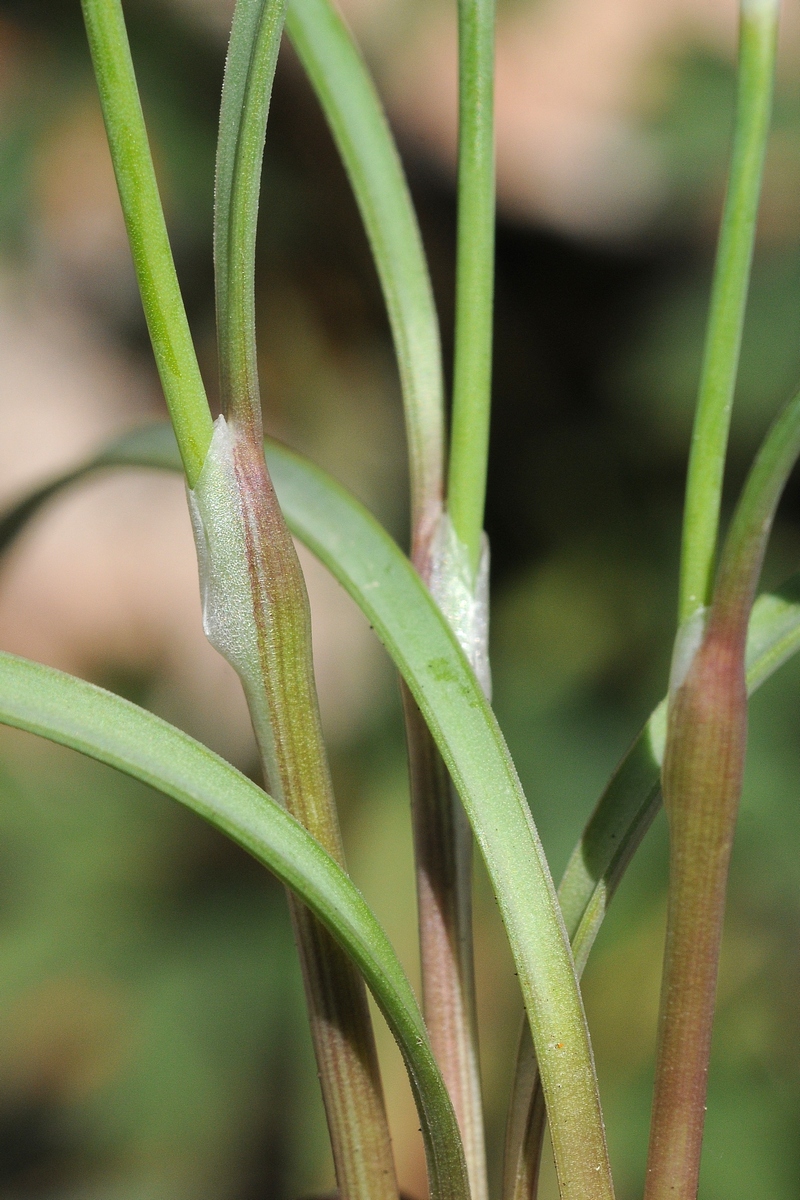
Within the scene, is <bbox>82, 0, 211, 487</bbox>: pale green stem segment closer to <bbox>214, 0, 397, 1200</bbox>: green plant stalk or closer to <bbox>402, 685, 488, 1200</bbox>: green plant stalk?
<bbox>214, 0, 397, 1200</bbox>: green plant stalk

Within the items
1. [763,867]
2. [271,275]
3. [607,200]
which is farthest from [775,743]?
[271,275]

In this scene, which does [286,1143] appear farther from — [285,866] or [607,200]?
[607,200]

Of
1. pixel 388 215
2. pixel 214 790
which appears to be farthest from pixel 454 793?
pixel 388 215

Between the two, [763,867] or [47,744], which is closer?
[763,867]

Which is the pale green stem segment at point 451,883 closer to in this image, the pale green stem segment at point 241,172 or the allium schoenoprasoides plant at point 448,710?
the allium schoenoprasoides plant at point 448,710

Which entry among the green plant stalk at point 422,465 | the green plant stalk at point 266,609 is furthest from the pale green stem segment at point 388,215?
the green plant stalk at point 266,609

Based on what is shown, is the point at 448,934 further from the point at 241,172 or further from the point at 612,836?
the point at 241,172

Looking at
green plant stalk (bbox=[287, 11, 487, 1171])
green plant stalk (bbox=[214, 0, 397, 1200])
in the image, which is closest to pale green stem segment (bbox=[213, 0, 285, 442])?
green plant stalk (bbox=[214, 0, 397, 1200])
